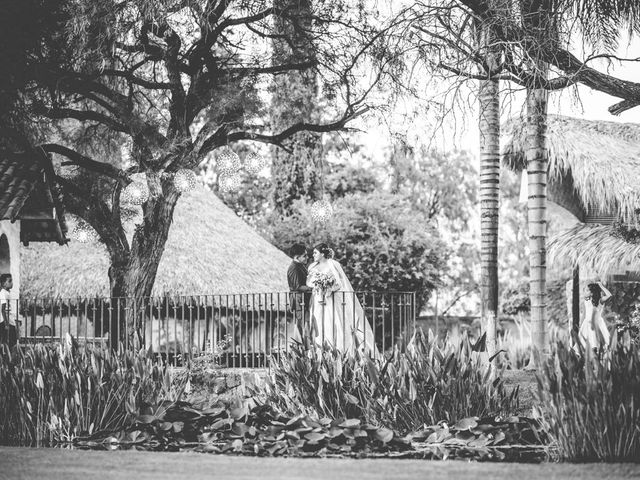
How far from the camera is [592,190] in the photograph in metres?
19.5

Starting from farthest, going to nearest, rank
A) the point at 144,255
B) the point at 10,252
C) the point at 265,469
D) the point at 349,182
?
1. the point at 349,182
2. the point at 10,252
3. the point at 144,255
4. the point at 265,469

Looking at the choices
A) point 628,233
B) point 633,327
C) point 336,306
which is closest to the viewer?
point 336,306

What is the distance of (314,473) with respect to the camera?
5.05 m

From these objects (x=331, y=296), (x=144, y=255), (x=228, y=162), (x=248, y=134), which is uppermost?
(x=248, y=134)

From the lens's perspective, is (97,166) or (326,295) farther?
(97,166)

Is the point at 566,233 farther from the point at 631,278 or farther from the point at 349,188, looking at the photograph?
the point at 349,188

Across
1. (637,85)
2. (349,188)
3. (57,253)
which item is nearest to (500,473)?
(637,85)

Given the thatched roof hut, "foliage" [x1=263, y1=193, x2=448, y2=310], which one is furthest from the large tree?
"foliage" [x1=263, y1=193, x2=448, y2=310]

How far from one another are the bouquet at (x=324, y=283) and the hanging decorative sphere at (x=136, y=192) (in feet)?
8.87

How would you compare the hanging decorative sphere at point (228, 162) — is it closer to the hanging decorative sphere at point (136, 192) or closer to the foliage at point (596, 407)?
the hanging decorative sphere at point (136, 192)

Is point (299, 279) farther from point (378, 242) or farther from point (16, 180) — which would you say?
→ point (378, 242)

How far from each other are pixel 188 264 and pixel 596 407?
1737 centimetres

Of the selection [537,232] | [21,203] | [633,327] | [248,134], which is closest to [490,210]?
[537,232]

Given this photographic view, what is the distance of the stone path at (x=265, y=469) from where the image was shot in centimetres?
496
